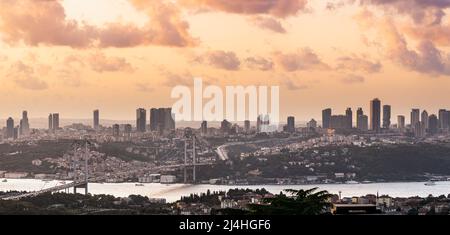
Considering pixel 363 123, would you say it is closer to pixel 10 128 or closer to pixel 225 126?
pixel 225 126

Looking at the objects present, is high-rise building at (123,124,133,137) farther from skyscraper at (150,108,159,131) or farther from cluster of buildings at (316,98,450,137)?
cluster of buildings at (316,98,450,137)

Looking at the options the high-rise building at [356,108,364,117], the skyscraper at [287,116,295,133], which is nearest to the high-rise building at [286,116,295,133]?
the skyscraper at [287,116,295,133]

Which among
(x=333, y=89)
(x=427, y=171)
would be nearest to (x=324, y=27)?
(x=333, y=89)

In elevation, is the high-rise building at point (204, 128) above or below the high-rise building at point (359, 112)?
below

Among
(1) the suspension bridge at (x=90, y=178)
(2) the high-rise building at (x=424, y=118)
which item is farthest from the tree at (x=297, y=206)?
(2) the high-rise building at (x=424, y=118)

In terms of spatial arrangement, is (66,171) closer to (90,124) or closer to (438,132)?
(90,124)

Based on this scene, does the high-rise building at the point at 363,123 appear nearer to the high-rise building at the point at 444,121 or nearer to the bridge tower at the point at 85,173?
the high-rise building at the point at 444,121
